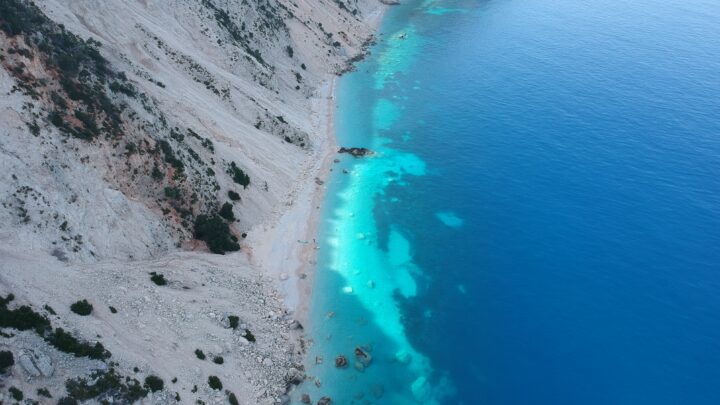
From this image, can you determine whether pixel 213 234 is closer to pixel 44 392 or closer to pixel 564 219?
pixel 44 392

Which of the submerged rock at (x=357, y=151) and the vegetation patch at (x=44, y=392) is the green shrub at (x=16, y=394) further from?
the submerged rock at (x=357, y=151)

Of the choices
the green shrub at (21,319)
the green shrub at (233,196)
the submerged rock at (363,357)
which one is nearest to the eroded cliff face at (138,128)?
the green shrub at (233,196)

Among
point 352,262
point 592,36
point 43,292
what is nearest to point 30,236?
point 43,292

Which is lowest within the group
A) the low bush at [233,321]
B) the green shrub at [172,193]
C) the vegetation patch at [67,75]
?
the low bush at [233,321]

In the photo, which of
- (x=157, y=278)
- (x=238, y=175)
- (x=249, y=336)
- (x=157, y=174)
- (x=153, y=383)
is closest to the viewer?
(x=153, y=383)

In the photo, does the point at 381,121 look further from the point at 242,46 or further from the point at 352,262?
the point at 352,262

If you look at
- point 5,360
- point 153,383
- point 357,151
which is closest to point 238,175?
point 357,151
